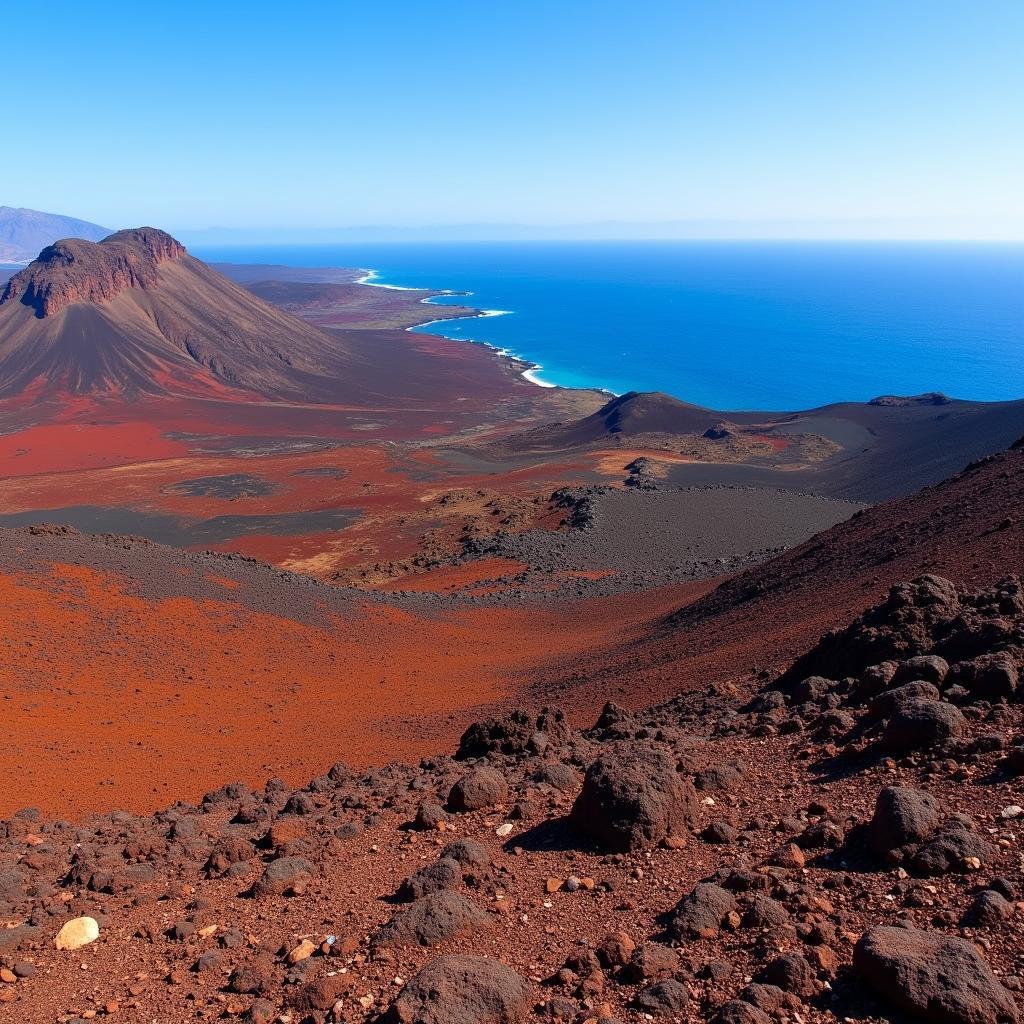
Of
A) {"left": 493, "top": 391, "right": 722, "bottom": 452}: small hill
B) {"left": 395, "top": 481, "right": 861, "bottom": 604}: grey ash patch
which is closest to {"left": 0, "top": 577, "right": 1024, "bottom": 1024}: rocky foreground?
{"left": 395, "top": 481, "right": 861, "bottom": 604}: grey ash patch

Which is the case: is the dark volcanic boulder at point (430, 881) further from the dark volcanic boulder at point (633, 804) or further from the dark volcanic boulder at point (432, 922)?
the dark volcanic boulder at point (633, 804)

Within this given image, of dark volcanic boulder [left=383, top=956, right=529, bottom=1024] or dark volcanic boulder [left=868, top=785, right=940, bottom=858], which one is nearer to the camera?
dark volcanic boulder [left=383, top=956, right=529, bottom=1024]

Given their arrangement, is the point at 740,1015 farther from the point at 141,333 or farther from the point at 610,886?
the point at 141,333

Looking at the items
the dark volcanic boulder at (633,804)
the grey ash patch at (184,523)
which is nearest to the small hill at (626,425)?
the grey ash patch at (184,523)

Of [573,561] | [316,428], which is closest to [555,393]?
[316,428]

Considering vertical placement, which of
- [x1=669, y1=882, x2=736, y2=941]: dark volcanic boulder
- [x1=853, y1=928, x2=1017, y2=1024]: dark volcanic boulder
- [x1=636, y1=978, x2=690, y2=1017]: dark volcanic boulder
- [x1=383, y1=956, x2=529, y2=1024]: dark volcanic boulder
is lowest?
[x1=383, y1=956, x2=529, y2=1024]: dark volcanic boulder

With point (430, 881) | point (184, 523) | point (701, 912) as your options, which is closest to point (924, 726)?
point (701, 912)

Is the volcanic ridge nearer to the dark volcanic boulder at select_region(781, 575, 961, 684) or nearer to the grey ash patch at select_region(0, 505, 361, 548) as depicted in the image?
the dark volcanic boulder at select_region(781, 575, 961, 684)
